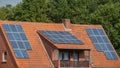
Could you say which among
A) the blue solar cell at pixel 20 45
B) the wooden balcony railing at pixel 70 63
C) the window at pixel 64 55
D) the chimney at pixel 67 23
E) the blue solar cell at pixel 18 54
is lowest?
the wooden balcony railing at pixel 70 63

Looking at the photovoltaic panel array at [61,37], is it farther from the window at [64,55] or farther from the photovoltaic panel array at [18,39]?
the photovoltaic panel array at [18,39]

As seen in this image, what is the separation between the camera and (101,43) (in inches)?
3356

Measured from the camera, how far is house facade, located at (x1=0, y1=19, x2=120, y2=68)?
75.9 meters

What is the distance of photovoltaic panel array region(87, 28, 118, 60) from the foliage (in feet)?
74.5

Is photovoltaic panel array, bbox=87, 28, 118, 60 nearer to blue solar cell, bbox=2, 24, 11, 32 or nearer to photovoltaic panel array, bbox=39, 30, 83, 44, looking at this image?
photovoltaic panel array, bbox=39, 30, 83, 44

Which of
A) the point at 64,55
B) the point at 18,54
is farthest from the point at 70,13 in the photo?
the point at 18,54

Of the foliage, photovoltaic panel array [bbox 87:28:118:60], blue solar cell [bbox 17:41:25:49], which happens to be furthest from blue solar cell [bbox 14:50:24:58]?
the foliage

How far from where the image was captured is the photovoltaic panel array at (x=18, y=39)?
75688mm

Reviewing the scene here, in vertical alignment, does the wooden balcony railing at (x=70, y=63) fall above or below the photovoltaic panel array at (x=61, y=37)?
below

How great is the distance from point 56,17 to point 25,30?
141 ft

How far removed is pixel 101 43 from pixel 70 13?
3773 cm

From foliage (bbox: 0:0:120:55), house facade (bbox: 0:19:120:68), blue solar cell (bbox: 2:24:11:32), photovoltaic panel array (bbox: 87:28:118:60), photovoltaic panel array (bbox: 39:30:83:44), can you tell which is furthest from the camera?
foliage (bbox: 0:0:120:55)

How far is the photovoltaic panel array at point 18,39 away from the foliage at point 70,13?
105ft

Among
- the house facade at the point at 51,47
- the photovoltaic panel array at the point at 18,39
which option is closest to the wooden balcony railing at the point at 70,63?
the house facade at the point at 51,47
